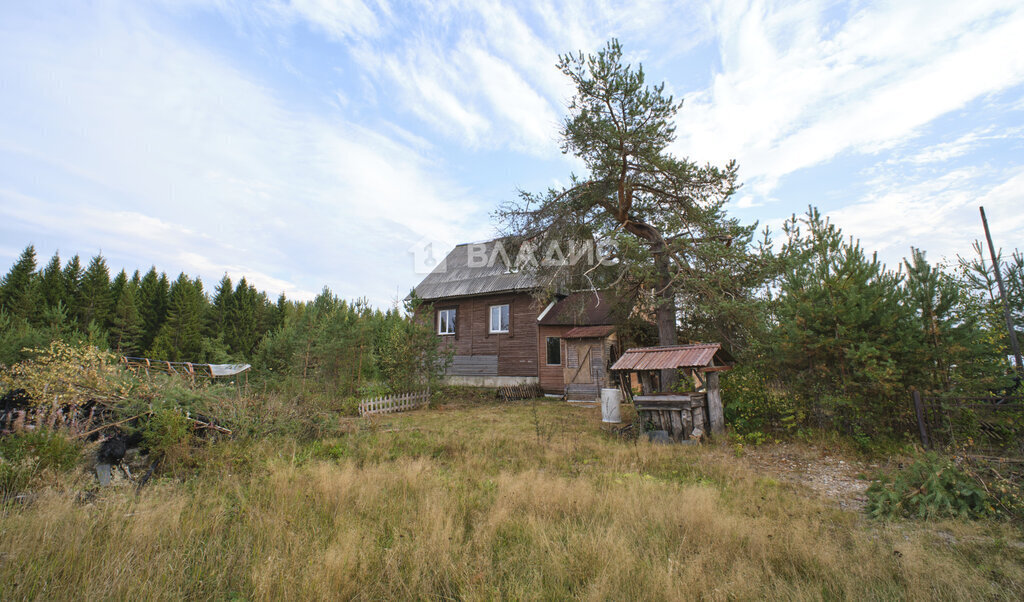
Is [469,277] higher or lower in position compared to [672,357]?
higher

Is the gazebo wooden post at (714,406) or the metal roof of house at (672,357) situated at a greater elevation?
the metal roof of house at (672,357)

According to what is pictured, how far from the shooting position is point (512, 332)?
20.1m

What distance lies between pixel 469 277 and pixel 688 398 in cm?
1497

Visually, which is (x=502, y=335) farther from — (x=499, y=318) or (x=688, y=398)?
(x=688, y=398)

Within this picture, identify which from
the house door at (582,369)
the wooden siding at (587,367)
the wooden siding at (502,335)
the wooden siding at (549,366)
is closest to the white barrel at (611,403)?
the wooden siding at (587,367)

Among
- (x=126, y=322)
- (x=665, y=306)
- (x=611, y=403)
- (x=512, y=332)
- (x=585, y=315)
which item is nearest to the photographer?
(x=611, y=403)

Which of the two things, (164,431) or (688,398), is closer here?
(164,431)

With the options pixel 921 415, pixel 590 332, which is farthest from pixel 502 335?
pixel 921 415

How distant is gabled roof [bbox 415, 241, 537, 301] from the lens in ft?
66.4

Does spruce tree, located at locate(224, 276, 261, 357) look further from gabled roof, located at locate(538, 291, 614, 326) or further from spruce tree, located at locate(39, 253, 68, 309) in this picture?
gabled roof, located at locate(538, 291, 614, 326)

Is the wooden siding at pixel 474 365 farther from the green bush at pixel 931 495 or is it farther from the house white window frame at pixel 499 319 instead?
the green bush at pixel 931 495

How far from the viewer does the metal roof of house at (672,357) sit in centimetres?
898

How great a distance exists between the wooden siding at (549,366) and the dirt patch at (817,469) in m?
10.5

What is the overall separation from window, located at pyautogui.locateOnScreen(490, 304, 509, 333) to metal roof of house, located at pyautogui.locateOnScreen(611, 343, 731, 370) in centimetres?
1057
